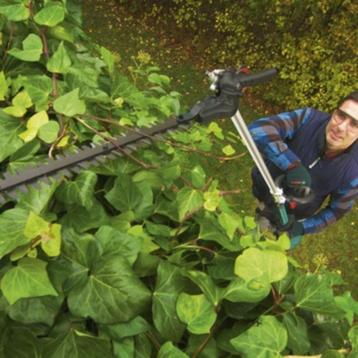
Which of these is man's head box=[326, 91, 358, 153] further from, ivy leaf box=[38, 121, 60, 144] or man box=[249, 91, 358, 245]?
ivy leaf box=[38, 121, 60, 144]

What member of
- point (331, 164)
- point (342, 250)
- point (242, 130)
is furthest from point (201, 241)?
point (342, 250)

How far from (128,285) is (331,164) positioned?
7.71ft

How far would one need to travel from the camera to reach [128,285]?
103 centimetres

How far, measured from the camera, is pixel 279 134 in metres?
3.06

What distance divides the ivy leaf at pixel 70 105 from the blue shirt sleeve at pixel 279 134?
1828 millimetres

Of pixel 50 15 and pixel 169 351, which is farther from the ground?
pixel 50 15

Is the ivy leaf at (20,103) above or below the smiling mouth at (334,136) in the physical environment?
above

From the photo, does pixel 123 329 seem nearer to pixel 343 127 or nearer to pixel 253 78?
pixel 253 78

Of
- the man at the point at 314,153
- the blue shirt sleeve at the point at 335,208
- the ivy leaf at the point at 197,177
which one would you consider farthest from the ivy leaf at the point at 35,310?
the blue shirt sleeve at the point at 335,208

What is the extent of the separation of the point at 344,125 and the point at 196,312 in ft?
6.91

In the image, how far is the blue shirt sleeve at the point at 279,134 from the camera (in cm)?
290

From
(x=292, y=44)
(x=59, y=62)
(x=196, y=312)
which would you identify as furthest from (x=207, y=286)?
(x=292, y=44)

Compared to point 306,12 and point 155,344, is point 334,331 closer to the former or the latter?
point 155,344

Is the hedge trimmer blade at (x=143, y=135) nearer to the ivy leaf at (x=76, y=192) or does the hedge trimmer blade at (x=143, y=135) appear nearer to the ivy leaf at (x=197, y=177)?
the ivy leaf at (x=76, y=192)
